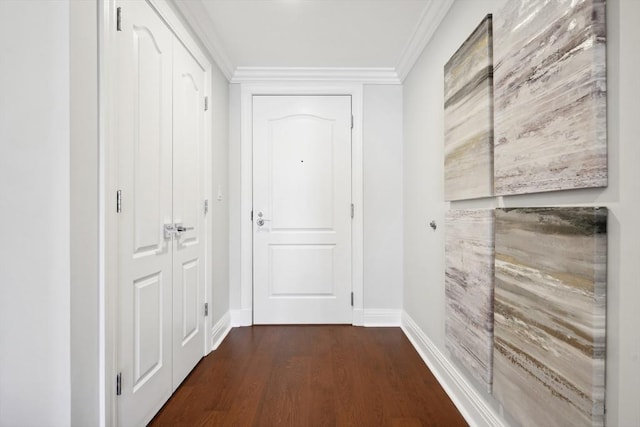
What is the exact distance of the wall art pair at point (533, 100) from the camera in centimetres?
91

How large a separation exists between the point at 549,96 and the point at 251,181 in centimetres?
243

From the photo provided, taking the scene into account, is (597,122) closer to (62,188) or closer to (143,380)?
(62,188)

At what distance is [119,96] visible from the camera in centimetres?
140

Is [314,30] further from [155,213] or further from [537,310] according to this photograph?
[537,310]

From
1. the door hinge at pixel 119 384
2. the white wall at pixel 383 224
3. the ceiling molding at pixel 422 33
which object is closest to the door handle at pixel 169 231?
the door hinge at pixel 119 384

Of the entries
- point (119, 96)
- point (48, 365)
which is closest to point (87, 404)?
point (48, 365)

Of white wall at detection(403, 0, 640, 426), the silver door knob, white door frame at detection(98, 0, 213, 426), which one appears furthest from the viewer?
the silver door knob

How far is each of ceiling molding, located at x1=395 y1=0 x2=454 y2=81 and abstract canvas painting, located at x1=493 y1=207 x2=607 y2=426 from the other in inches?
55.1

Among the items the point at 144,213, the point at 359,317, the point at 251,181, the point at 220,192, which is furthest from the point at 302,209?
the point at 144,213

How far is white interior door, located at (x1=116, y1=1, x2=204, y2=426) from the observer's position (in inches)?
57.4

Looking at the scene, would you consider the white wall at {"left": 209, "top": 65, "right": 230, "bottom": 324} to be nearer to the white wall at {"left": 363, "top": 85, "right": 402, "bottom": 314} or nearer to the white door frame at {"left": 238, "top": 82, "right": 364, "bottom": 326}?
the white door frame at {"left": 238, "top": 82, "right": 364, "bottom": 326}

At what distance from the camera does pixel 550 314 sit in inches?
41.6

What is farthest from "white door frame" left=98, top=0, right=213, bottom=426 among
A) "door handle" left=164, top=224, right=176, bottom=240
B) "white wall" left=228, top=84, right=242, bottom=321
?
"white wall" left=228, top=84, right=242, bottom=321

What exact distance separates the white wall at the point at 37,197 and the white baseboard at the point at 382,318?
92.4 inches
